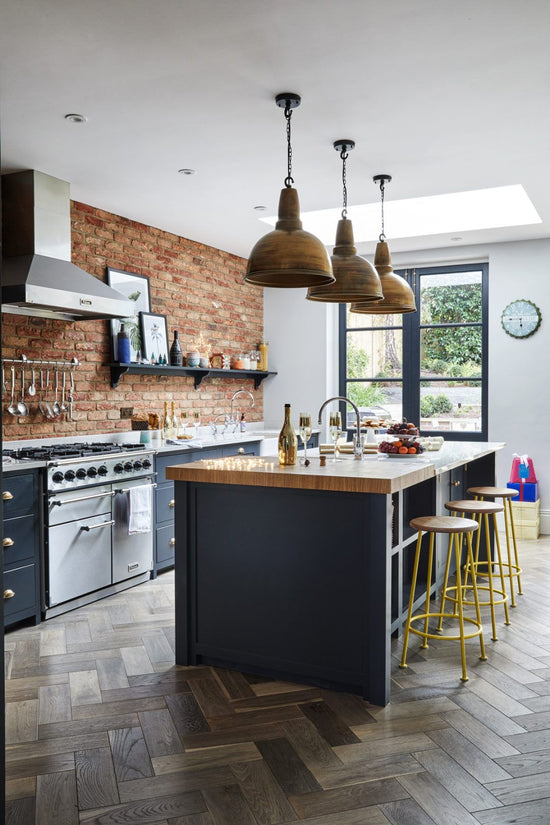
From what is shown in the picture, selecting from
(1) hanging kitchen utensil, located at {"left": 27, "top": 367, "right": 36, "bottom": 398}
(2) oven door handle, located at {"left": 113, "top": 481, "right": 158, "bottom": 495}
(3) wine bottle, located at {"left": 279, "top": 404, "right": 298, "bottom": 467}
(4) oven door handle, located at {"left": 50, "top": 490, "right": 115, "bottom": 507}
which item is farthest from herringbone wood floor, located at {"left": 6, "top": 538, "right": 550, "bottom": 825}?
(1) hanging kitchen utensil, located at {"left": 27, "top": 367, "right": 36, "bottom": 398}

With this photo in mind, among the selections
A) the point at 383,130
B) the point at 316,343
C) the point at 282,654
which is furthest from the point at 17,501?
the point at 316,343

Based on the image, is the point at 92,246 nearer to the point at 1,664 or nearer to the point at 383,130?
the point at 383,130

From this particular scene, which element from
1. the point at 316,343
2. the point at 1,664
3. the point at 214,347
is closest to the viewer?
the point at 1,664

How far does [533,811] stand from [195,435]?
4587 millimetres

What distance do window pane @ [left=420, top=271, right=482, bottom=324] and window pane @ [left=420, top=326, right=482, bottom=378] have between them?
0.12 meters

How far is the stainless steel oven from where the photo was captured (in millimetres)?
4078

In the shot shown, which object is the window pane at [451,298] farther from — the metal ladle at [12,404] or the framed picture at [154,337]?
the metal ladle at [12,404]

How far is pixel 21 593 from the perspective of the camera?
3889 mm

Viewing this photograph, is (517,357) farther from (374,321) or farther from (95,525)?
(95,525)

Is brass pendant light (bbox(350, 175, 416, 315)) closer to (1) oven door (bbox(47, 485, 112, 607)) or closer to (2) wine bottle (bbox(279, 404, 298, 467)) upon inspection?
(2) wine bottle (bbox(279, 404, 298, 467))

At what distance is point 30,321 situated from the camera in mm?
4660

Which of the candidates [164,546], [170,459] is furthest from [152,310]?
[164,546]

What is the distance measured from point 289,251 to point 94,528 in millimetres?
2433

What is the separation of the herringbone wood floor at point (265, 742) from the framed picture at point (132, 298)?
2.56 metres
